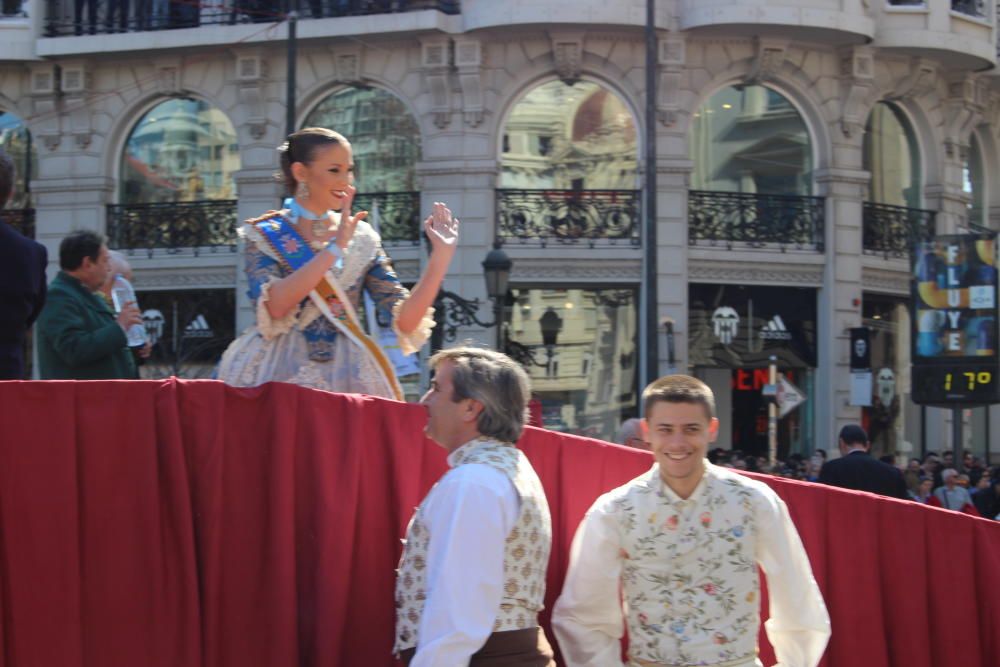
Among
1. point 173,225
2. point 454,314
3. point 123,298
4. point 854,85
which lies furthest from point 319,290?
point 173,225

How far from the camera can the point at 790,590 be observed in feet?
13.1

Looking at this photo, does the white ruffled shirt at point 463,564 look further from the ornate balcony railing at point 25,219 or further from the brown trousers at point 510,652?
the ornate balcony railing at point 25,219

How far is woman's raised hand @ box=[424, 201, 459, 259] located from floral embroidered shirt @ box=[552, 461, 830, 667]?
118 cm

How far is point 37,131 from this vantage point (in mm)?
25922

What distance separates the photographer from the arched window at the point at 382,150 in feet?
79.9

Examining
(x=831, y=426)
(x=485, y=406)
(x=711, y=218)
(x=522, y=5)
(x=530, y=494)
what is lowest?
(x=831, y=426)

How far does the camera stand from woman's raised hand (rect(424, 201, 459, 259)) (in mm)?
4785

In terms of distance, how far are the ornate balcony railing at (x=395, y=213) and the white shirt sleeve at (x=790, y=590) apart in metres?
20.4

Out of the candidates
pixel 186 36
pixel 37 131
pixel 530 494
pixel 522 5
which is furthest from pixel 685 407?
pixel 37 131

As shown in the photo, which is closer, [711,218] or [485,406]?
[485,406]

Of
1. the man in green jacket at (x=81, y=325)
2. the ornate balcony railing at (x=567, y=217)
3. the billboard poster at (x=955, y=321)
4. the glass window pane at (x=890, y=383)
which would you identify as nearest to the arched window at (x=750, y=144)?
the ornate balcony railing at (x=567, y=217)

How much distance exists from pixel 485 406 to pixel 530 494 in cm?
27

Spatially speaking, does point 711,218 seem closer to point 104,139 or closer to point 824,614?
point 104,139

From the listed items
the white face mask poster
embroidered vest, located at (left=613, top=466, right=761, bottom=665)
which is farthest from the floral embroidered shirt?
the white face mask poster
